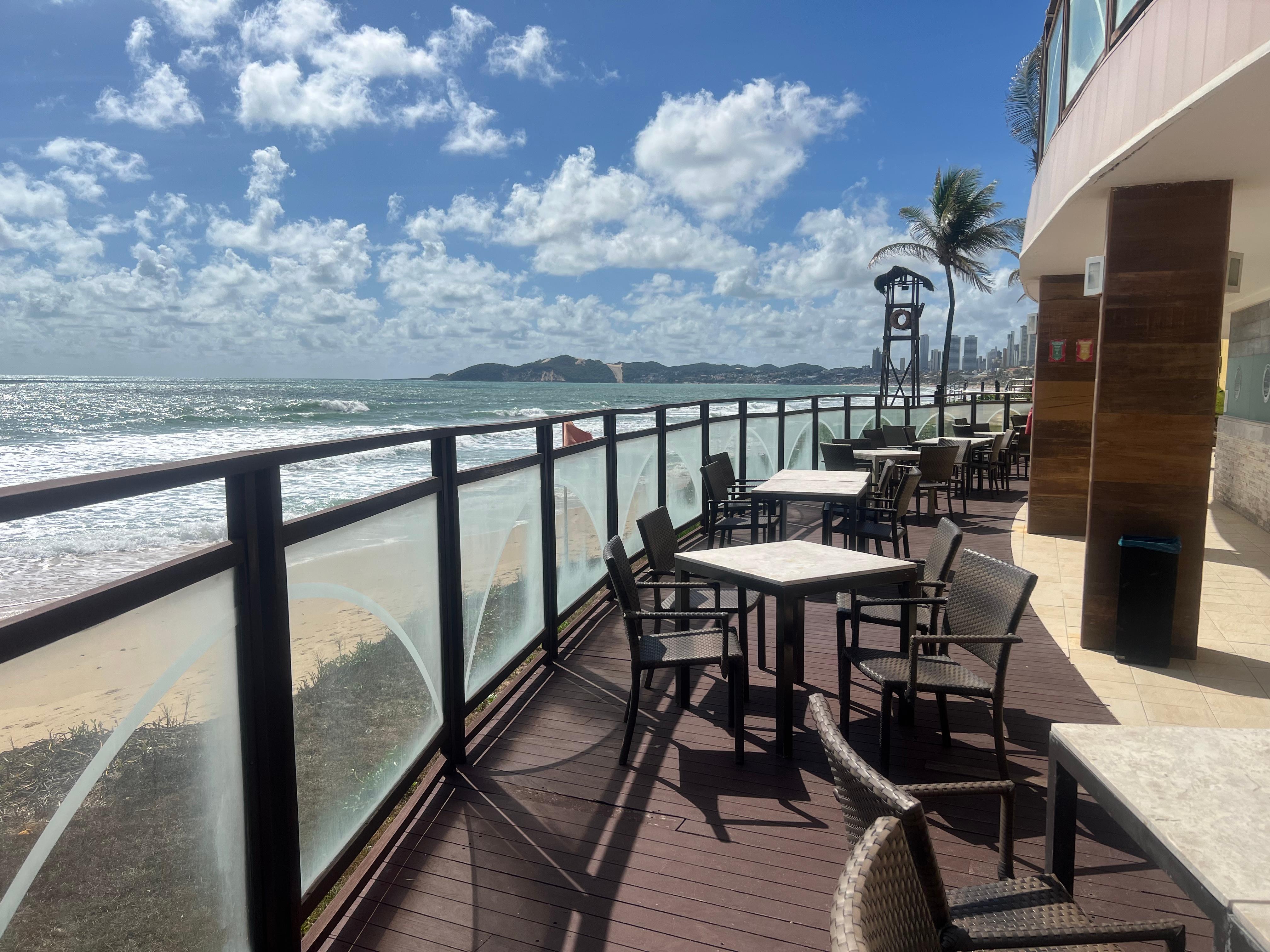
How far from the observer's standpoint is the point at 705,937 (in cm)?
195

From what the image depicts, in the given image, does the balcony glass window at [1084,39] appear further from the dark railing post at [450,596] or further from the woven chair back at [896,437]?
the woven chair back at [896,437]

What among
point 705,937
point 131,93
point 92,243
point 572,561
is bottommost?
point 705,937

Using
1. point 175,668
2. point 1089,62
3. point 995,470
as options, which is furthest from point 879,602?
point 995,470

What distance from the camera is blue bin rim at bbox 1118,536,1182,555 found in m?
4.17

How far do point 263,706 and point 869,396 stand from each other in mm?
10658

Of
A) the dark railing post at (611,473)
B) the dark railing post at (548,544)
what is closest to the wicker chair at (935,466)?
the dark railing post at (611,473)

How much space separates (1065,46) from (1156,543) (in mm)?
3813

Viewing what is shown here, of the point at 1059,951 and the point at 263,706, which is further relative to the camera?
the point at 263,706

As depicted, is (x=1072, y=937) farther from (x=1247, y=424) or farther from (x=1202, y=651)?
(x=1247, y=424)

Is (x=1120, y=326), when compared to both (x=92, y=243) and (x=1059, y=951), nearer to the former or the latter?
(x=1059, y=951)

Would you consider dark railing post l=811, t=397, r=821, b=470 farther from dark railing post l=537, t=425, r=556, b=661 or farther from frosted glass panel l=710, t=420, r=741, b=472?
dark railing post l=537, t=425, r=556, b=661

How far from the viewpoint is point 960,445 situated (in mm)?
8664

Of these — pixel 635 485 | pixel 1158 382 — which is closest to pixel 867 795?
pixel 1158 382

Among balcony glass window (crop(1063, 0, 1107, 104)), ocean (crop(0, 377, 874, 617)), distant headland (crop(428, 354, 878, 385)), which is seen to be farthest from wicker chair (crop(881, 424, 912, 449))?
distant headland (crop(428, 354, 878, 385))
